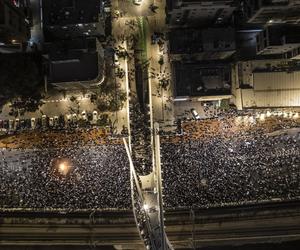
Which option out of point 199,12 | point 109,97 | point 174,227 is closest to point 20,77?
point 109,97

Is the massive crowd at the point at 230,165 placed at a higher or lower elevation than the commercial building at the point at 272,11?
lower

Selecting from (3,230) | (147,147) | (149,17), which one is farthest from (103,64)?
(3,230)

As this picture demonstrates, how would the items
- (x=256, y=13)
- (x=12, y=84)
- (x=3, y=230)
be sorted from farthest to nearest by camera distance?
(x=3, y=230) < (x=12, y=84) < (x=256, y=13)

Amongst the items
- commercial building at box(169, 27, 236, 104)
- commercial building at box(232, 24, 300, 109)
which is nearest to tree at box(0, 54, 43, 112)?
commercial building at box(169, 27, 236, 104)

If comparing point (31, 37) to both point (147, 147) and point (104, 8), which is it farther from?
point (147, 147)

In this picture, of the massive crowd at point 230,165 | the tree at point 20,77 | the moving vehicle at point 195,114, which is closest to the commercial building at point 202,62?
the moving vehicle at point 195,114

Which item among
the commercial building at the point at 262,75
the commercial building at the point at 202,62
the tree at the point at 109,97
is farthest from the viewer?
the tree at the point at 109,97

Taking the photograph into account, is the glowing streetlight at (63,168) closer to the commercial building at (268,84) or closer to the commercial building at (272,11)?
the commercial building at (268,84)
